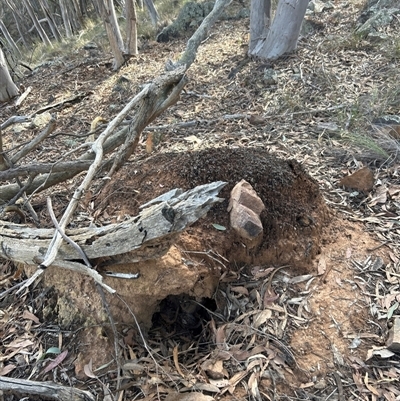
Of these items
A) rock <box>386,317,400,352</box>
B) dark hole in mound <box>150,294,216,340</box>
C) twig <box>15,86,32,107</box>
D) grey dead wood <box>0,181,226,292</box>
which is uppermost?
grey dead wood <box>0,181,226,292</box>

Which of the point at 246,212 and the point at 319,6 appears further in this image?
the point at 319,6

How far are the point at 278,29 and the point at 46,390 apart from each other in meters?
4.55

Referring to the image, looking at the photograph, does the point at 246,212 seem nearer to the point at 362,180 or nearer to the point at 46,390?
the point at 362,180

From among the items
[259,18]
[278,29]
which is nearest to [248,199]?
[278,29]

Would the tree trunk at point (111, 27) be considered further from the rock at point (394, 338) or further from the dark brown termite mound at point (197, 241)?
the rock at point (394, 338)

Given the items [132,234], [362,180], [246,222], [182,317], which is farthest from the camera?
[362,180]

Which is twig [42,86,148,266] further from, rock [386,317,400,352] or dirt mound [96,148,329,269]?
rock [386,317,400,352]

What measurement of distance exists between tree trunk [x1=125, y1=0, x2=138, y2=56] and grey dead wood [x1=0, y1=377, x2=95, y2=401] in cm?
526

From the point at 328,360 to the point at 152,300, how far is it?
1003 mm

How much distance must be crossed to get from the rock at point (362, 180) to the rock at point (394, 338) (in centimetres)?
106

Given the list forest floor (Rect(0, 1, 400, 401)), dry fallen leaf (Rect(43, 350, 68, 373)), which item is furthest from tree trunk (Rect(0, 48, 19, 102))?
dry fallen leaf (Rect(43, 350, 68, 373))

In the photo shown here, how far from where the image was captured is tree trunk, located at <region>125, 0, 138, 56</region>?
5659 mm

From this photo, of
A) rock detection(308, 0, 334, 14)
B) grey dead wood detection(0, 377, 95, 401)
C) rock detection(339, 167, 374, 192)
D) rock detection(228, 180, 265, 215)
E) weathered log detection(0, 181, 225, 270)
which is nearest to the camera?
weathered log detection(0, 181, 225, 270)

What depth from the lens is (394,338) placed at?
189 cm
